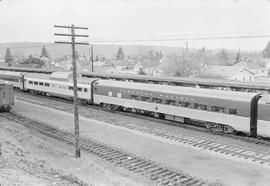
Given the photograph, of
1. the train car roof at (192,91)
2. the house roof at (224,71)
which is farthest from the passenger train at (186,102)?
the house roof at (224,71)

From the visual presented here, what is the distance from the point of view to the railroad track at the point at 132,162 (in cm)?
1711

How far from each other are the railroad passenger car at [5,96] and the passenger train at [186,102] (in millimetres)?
7190

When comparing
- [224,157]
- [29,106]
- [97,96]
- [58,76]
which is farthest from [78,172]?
[58,76]

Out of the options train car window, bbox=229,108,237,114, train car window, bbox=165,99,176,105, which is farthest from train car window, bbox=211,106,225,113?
train car window, bbox=165,99,176,105

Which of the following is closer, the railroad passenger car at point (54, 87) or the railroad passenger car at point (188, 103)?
the railroad passenger car at point (188, 103)

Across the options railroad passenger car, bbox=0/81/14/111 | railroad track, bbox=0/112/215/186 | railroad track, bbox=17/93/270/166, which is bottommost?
railroad track, bbox=0/112/215/186

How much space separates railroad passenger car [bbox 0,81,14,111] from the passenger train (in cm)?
719

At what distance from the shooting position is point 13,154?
67.3ft

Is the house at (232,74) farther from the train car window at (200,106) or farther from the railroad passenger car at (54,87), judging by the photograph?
the train car window at (200,106)

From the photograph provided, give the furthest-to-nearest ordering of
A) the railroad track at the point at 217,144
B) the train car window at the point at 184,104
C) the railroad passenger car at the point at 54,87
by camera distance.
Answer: the railroad passenger car at the point at 54,87 → the train car window at the point at 184,104 → the railroad track at the point at 217,144

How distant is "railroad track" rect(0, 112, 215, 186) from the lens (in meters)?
17.1

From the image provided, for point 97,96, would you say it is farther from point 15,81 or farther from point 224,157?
point 15,81

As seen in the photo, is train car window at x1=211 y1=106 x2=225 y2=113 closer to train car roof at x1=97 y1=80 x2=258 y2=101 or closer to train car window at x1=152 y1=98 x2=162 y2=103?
train car roof at x1=97 y1=80 x2=258 y2=101

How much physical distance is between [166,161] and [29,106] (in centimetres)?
2473
